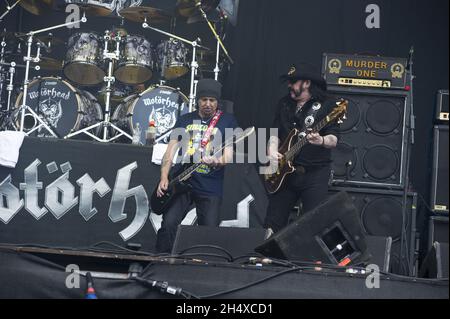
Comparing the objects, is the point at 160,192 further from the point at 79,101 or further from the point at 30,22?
the point at 30,22

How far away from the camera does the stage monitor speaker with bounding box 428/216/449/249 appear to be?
749cm

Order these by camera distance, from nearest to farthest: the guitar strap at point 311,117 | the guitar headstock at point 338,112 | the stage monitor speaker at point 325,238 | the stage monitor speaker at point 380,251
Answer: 1. the stage monitor speaker at point 325,238
2. the stage monitor speaker at point 380,251
3. the guitar headstock at point 338,112
4. the guitar strap at point 311,117

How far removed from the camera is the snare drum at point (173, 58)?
361 inches

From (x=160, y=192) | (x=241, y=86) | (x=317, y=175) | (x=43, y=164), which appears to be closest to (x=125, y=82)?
(x=241, y=86)

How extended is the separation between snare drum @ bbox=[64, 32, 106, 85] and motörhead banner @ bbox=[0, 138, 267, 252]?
68.7 inches

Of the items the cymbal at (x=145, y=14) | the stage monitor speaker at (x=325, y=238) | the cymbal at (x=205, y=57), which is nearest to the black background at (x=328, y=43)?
the cymbal at (x=205, y=57)

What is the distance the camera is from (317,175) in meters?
6.64

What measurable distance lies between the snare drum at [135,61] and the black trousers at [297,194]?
3.01m

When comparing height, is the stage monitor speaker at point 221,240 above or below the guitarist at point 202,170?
below

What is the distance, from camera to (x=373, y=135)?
294 inches

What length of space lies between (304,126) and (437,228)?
5.31 feet

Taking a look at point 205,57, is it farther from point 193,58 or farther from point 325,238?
point 325,238

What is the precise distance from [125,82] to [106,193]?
2081 mm

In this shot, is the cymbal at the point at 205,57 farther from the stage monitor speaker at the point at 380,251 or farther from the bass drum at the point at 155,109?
the stage monitor speaker at the point at 380,251
